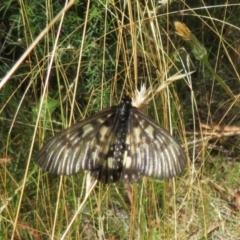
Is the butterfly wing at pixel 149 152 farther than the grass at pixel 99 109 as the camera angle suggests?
No

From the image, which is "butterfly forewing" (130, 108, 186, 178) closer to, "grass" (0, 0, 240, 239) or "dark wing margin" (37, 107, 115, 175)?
"dark wing margin" (37, 107, 115, 175)

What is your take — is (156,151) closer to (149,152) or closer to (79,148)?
(149,152)

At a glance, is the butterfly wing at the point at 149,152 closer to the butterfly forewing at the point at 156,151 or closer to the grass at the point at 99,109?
the butterfly forewing at the point at 156,151

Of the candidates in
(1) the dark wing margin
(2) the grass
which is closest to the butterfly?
(1) the dark wing margin

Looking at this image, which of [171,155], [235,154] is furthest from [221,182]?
[171,155]

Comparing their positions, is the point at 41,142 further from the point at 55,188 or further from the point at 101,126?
the point at 101,126

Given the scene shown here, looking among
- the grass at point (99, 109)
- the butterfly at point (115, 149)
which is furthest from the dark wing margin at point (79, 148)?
the grass at point (99, 109)
